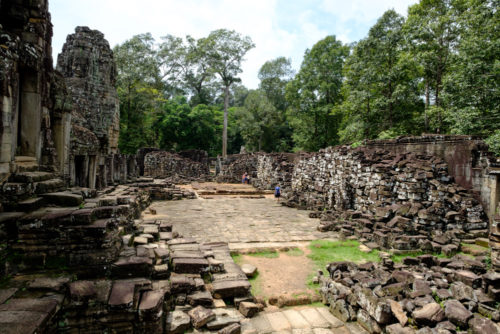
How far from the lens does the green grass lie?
21.6 feet

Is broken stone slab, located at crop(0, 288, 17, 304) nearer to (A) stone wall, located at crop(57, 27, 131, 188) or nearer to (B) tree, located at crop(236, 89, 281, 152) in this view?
(A) stone wall, located at crop(57, 27, 131, 188)

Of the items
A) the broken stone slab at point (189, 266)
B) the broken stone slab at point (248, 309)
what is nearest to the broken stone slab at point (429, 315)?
the broken stone slab at point (248, 309)

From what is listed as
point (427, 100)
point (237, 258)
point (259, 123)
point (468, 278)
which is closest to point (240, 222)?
point (237, 258)

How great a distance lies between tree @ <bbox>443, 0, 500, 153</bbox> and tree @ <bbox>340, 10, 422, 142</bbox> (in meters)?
3.72

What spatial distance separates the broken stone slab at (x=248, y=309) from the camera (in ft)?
13.4

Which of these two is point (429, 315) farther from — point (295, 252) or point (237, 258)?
point (237, 258)

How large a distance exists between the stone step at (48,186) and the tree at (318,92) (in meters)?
23.2

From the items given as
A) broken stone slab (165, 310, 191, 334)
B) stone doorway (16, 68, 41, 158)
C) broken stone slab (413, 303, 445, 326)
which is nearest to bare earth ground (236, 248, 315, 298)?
broken stone slab (165, 310, 191, 334)

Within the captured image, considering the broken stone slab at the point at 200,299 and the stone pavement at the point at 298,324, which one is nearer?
the stone pavement at the point at 298,324

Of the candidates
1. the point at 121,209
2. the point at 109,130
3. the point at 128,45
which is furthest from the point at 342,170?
the point at 128,45

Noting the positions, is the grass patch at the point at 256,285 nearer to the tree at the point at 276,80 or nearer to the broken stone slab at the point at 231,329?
the broken stone slab at the point at 231,329

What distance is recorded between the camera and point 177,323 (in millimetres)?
3586

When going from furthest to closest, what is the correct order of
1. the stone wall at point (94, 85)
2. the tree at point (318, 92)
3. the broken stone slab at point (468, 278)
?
the tree at point (318, 92) < the stone wall at point (94, 85) < the broken stone slab at point (468, 278)

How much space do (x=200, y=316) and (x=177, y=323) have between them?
0.31m
